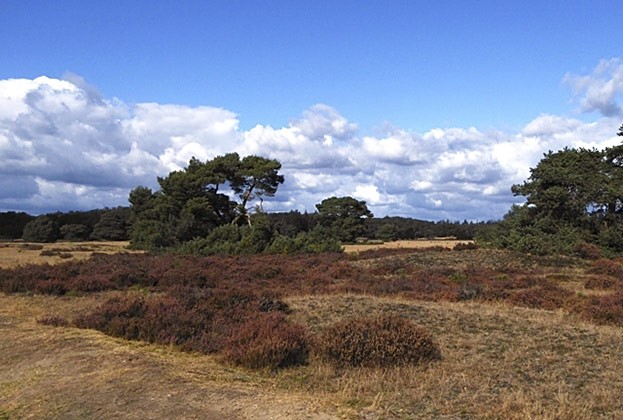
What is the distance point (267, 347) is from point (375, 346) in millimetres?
1663

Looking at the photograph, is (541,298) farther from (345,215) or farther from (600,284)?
(345,215)

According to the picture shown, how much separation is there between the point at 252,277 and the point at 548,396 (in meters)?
16.6

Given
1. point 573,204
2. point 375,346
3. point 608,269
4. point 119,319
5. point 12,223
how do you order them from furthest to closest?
1. point 12,223
2. point 573,204
3. point 608,269
4. point 119,319
5. point 375,346

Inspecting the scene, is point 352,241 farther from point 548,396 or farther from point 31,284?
point 548,396

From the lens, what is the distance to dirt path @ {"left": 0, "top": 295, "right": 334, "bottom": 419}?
6102 millimetres

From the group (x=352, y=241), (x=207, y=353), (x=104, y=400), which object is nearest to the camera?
(x=104, y=400)

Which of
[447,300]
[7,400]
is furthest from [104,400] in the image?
[447,300]

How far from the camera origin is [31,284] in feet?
57.5

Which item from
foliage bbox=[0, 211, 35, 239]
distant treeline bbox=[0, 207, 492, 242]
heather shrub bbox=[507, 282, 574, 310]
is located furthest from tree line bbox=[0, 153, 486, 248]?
foliage bbox=[0, 211, 35, 239]

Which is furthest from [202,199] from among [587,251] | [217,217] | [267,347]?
[267,347]

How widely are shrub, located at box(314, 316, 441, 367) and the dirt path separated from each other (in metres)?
1.40

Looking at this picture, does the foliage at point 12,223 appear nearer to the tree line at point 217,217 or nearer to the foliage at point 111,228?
the foliage at point 111,228

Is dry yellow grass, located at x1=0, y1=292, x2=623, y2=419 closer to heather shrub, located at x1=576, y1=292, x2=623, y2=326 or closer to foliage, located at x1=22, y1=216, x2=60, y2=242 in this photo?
heather shrub, located at x1=576, y1=292, x2=623, y2=326

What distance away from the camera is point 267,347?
331 inches
